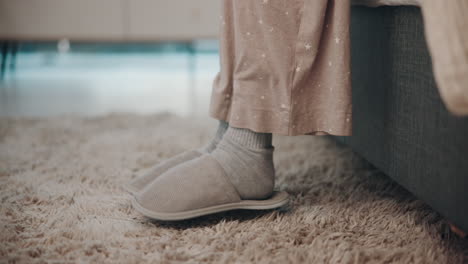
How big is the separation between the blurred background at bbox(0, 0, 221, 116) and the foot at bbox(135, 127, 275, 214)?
833 millimetres

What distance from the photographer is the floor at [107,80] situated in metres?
1.49

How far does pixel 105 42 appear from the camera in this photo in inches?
86.0

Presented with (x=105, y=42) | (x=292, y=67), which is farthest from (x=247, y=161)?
(x=105, y=42)

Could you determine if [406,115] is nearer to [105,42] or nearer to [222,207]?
[222,207]

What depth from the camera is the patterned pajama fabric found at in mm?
490

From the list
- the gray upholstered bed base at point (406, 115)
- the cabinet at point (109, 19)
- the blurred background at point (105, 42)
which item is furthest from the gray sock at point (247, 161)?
the cabinet at point (109, 19)

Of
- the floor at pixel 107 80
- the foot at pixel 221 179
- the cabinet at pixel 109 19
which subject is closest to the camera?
the foot at pixel 221 179

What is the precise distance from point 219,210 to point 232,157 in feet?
0.23

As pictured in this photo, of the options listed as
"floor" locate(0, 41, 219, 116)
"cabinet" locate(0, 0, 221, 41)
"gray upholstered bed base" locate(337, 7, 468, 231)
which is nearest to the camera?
"gray upholstered bed base" locate(337, 7, 468, 231)

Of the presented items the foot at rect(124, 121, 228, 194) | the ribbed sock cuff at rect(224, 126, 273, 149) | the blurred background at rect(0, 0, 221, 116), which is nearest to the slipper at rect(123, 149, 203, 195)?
the foot at rect(124, 121, 228, 194)

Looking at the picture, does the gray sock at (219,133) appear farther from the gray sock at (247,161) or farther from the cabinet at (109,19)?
the cabinet at (109,19)

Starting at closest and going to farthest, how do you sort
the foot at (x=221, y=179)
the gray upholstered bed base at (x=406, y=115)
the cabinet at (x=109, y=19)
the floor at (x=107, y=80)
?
the gray upholstered bed base at (x=406, y=115) < the foot at (x=221, y=179) < the floor at (x=107, y=80) < the cabinet at (x=109, y=19)

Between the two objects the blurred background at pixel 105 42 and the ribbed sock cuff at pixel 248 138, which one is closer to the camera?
the ribbed sock cuff at pixel 248 138

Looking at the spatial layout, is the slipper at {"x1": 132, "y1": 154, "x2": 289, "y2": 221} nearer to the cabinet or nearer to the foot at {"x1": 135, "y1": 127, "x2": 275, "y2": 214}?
the foot at {"x1": 135, "y1": 127, "x2": 275, "y2": 214}
